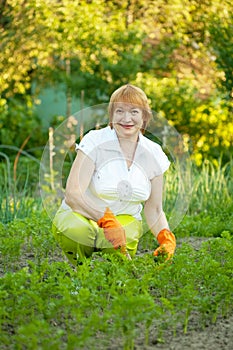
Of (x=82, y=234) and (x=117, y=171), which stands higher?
(x=117, y=171)

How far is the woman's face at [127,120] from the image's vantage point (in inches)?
164

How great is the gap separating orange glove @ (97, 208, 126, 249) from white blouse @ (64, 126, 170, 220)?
0.52 feet

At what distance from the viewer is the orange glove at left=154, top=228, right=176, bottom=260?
4.00 meters

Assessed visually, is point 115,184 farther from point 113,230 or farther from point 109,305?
point 109,305

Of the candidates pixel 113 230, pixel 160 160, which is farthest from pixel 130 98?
pixel 113 230

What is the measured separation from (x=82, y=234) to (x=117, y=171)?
38 cm

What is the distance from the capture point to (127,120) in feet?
13.6

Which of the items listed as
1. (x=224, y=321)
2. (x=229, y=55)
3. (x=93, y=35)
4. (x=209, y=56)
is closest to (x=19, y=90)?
(x=93, y=35)

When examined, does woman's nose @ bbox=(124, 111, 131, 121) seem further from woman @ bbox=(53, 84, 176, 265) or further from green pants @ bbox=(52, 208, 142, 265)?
green pants @ bbox=(52, 208, 142, 265)

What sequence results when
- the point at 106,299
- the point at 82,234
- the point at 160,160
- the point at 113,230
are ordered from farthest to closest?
the point at 160,160 → the point at 82,234 → the point at 113,230 → the point at 106,299

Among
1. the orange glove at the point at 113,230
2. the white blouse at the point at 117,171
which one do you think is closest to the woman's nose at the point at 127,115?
the white blouse at the point at 117,171

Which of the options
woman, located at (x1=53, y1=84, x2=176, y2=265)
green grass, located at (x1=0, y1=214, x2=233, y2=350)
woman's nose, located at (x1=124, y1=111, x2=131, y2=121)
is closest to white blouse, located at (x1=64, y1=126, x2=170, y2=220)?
woman, located at (x1=53, y1=84, x2=176, y2=265)

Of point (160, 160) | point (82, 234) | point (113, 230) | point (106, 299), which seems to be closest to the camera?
point (106, 299)

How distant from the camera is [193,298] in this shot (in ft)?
10.5
